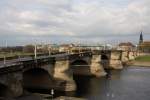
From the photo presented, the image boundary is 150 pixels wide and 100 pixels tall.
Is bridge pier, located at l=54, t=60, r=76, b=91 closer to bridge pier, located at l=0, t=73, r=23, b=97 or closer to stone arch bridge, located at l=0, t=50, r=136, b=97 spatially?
stone arch bridge, located at l=0, t=50, r=136, b=97

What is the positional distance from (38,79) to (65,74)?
536 cm

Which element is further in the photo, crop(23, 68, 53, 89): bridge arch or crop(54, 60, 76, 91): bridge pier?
crop(23, 68, 53, 89): bridge arch

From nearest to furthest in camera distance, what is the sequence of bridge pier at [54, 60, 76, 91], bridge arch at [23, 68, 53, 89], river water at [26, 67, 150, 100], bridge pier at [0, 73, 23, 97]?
1. bridge pier at [0, 73, 23, 97]
2. river water at [26, 67, 150, 100]
3. bridge pier at [54, 60, 76, 91]
4. bridge arch at [23, 68, 53, 89]

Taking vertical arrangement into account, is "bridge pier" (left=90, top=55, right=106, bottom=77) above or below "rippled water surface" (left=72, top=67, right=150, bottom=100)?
above

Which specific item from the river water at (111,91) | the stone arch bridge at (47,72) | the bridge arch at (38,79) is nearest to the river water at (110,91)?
the river water at (111,91)

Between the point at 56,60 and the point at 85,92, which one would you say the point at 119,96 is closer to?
the point at 85,92

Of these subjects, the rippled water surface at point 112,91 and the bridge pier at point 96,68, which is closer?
the rippled water surface at point 112,91

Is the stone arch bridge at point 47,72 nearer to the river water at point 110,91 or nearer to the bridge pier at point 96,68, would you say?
the bridge pier at point 96,68

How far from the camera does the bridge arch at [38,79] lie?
57.1 m

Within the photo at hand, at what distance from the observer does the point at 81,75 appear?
84625mm

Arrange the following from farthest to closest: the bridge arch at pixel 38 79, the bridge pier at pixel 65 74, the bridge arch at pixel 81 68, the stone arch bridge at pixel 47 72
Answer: the bridge arch at pixel 81 68 < the bridge arch at pixel 38 79 < the bridge pier at pixel 65 74 < the stone arch bridge at pixel 47 72

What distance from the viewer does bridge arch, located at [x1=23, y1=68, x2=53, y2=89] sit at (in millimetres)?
57062

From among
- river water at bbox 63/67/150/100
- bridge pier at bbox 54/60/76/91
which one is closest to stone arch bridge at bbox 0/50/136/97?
bridge pier at bbox 54/60/76/91

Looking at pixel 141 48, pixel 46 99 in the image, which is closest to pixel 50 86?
pixel 46 99
